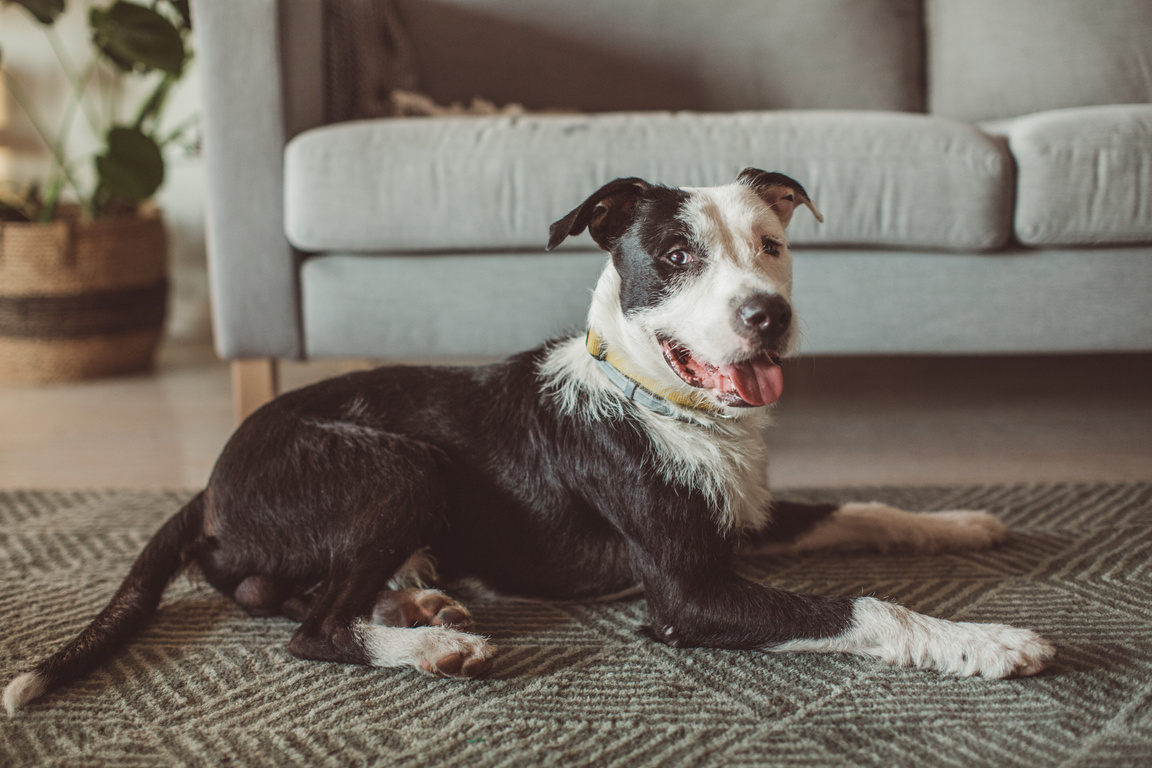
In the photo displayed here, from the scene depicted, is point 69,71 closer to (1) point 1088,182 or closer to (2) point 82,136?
(2) point 82,136

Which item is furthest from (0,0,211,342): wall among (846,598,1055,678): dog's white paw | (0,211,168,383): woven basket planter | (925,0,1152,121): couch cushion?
(846,598,1055,678): dog's white paw

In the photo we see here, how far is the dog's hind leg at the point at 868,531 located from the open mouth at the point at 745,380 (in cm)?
42

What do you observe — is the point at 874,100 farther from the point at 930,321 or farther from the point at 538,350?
the point at 538,350

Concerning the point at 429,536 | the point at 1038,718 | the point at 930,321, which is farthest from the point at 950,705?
the point at 930,321

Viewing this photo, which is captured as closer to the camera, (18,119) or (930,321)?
(930,321)

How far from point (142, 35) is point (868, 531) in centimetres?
292

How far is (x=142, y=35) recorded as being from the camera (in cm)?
317

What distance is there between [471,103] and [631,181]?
6.74ft

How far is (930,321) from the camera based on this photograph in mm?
2398

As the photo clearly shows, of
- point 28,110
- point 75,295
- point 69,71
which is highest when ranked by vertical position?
point 69,71

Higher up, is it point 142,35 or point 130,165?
point 142,35

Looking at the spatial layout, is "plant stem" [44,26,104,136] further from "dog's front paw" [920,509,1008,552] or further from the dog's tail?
"dog's front paw" [920,509,1008,552]

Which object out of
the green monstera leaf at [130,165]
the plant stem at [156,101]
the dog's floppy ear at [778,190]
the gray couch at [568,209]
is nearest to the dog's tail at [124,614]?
the gray couch at [568,209]

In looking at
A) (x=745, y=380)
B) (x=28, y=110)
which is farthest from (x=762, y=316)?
(x=28, y=110)
